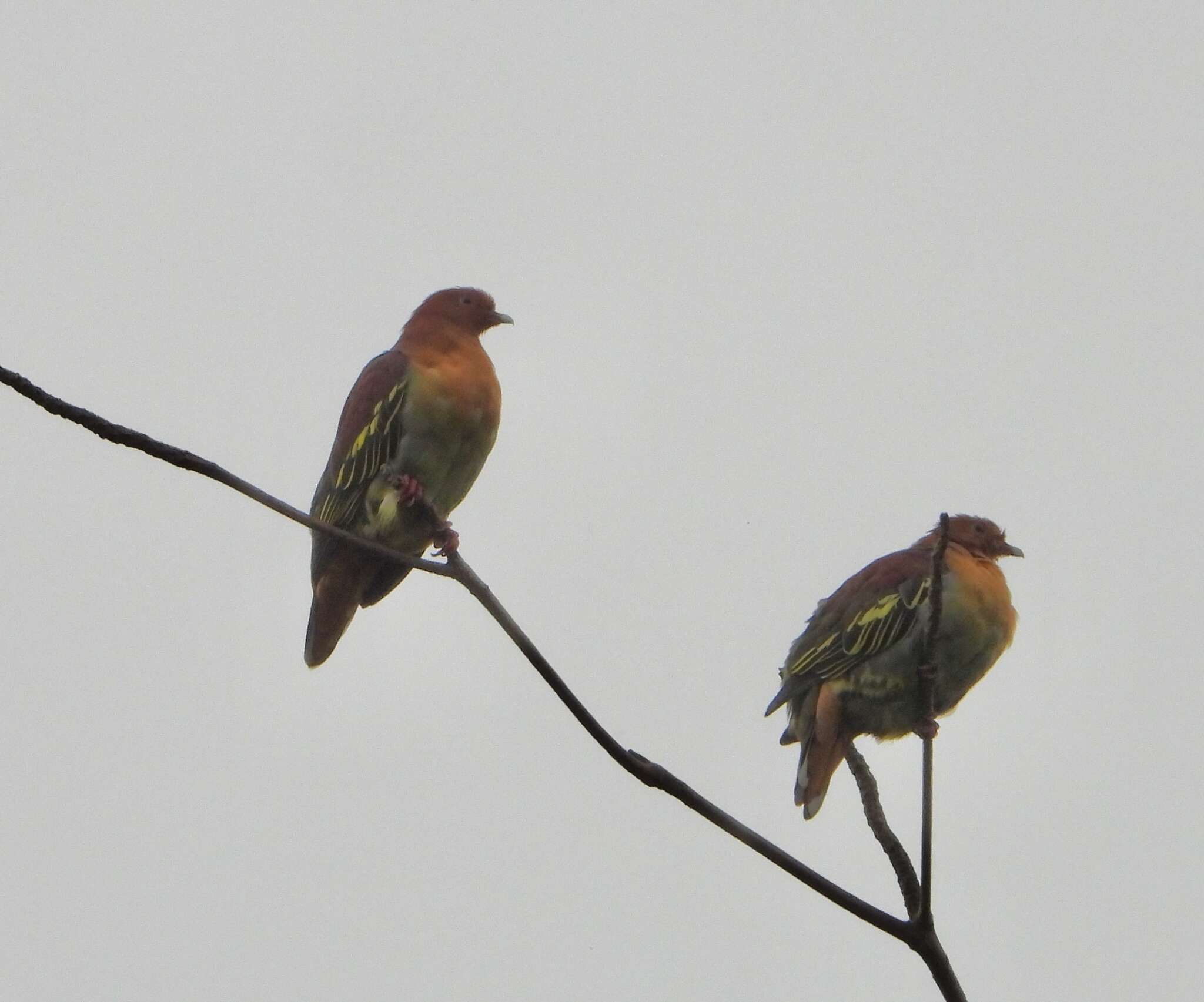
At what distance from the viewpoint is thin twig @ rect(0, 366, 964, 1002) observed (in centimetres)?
284

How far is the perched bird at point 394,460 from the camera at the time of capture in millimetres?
7133

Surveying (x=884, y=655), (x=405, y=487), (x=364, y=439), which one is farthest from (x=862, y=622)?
(x=364, y=439)

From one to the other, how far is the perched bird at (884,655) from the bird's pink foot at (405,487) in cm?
212

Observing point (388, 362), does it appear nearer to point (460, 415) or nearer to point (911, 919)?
point (460, 415)

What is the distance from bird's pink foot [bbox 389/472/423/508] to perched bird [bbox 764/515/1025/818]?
2121 mm

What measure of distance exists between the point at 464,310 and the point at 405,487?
1715 millimetres

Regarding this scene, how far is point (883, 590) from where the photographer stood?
24.7 ft

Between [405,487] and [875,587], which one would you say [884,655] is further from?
[405,487]

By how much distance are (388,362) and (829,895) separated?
508cm

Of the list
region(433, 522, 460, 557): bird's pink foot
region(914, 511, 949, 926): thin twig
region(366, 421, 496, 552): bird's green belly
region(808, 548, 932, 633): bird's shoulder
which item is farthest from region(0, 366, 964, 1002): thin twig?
region(808, 548, 932, 633): bird's shoulder

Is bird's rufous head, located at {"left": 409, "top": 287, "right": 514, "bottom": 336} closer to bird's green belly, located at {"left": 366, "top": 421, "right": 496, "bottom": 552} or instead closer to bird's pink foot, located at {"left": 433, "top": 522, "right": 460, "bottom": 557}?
bird's green belly, located at {"left": 366, "top": 421, "right": 496, "bottom": 552}

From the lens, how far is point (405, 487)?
675 centimetres

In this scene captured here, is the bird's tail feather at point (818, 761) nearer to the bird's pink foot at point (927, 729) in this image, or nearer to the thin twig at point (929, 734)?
the thin twig at point (929, 734)

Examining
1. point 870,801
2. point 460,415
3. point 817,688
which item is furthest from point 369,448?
point 870,801
